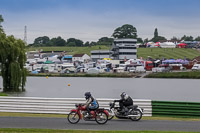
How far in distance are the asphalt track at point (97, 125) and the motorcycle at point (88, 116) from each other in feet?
0.76

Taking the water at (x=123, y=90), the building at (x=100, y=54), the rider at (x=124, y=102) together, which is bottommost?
the water at (x=123, y=90)

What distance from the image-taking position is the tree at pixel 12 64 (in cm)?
5138

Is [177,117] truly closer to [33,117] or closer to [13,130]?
[33,117]

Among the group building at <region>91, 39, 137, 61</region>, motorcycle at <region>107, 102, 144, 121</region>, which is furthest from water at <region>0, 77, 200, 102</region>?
building at <region>91, 39, 137, 61</region>

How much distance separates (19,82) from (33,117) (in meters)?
31.5

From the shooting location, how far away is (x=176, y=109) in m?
22.2

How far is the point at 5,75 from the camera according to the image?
5225 cm

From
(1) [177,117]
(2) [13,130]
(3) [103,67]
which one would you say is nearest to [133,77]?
(3) [103,67]

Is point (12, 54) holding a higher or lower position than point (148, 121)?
higher

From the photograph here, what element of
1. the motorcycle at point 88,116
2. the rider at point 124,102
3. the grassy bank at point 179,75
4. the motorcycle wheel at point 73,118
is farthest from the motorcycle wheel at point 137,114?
the grassy bank at point 179,75

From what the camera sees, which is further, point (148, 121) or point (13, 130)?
point (148, 121)

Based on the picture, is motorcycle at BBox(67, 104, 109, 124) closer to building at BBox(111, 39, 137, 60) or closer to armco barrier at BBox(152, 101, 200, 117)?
armco barrier at BBox(152, 101, 200, 117)

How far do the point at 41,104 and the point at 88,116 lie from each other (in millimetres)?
5058

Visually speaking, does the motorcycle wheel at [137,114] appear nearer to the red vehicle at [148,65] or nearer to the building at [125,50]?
the red vehicle at [148,65]
